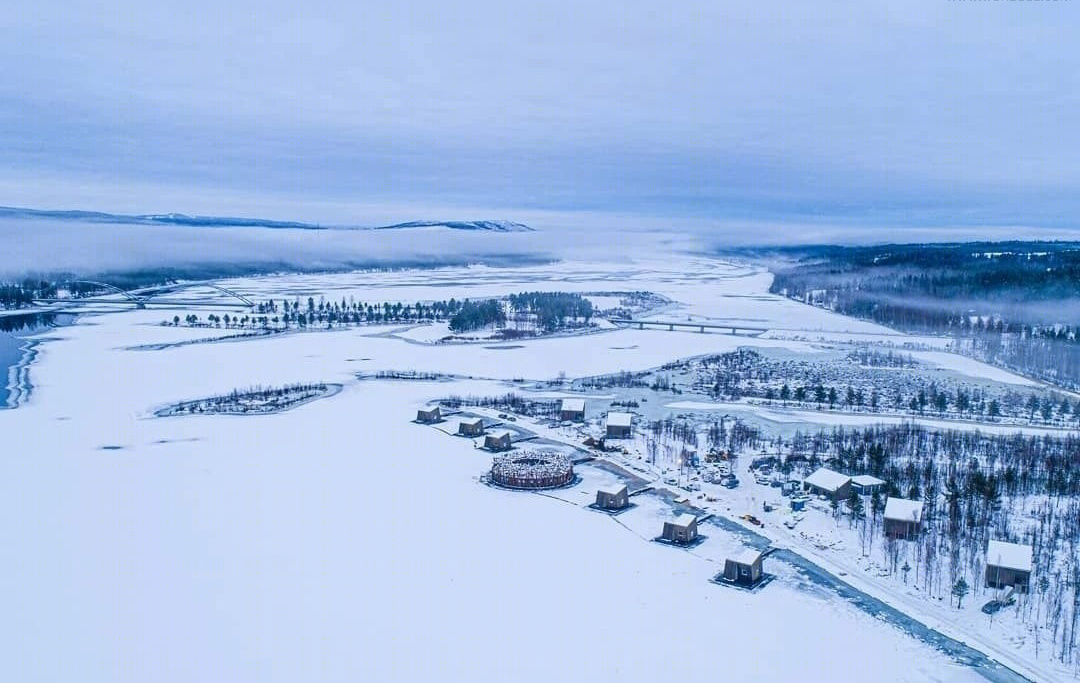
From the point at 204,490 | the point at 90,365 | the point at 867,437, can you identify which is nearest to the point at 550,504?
the point at 204,490

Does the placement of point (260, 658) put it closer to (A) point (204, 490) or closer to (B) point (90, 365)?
(A) point (204, 490)

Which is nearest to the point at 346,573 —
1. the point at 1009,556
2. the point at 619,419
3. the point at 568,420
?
the point at 1009,556

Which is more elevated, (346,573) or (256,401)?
(256,401)

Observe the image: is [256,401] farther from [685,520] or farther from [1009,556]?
[1009,556]

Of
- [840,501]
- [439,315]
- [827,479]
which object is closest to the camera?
[840,501]

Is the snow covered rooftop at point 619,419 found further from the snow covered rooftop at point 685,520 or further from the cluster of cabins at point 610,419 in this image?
the snow covered rooftop at point 685,520

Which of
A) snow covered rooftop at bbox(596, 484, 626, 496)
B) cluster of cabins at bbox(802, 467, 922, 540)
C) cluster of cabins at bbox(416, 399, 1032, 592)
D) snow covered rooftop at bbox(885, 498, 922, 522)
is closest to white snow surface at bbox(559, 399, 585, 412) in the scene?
cluster of cabins at bbox(416, 399, 1032, 592)

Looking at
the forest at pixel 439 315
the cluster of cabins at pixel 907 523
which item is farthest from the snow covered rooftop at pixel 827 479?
the forest at pixel 439 315
